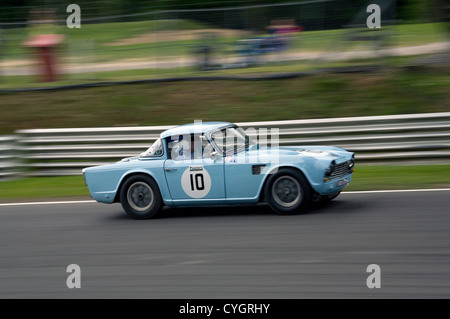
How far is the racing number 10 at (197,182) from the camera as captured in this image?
7.76m

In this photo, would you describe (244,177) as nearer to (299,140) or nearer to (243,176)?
(243,176)

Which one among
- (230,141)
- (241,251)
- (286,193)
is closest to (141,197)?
(230,141)

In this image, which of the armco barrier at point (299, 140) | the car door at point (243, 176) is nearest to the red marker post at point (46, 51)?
the armco barrier at point (299, 140)

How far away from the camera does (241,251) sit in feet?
20.8

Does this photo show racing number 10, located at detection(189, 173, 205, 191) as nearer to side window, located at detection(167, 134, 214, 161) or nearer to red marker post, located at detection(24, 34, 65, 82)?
side window, located at detection(167, 134, 214, 161)

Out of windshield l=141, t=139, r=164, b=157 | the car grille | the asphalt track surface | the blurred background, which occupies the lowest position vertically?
the asphalt track surface

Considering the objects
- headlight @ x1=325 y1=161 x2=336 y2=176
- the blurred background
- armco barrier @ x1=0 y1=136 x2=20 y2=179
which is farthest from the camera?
armco barrier @ x1=0 y1=136 x2=20 y2=179

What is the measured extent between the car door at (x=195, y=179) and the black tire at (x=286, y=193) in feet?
2.04

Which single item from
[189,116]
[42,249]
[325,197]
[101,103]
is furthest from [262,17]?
[42,249]

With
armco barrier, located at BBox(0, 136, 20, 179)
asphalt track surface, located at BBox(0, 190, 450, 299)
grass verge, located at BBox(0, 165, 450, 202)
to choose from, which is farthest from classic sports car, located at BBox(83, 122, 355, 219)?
armco barrier, located at BBox(0, 136, 20, 179)

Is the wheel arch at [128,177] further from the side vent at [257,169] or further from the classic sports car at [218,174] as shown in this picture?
the side vent at [257,169]

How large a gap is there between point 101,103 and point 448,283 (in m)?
10.9

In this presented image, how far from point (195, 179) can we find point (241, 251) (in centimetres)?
170

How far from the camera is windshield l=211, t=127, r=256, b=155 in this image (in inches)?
312
